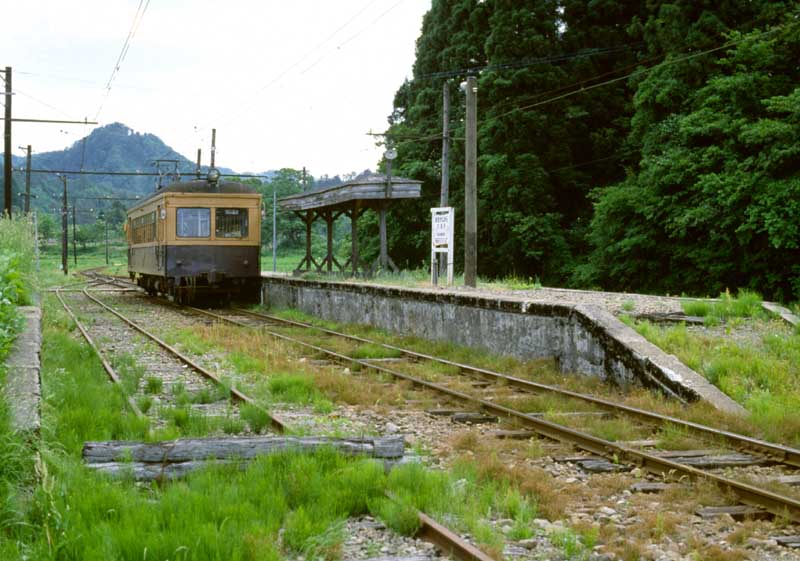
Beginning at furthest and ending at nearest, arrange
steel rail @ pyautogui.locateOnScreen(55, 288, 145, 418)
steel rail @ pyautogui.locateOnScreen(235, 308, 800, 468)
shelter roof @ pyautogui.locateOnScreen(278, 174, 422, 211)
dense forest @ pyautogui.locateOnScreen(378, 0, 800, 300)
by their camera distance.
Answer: dense forest @ pyautogui.locateOnScreen(378, 0, 800, 300)
shelter roof @ pyautogui.locateOnScreen(278, 174, 422, 211)
steel rail @ pyautogui.locateOnScreen(55, 288, 145, 418)
steel rail @ pyautogui.locateOnScreen(235, 308, 800, 468)

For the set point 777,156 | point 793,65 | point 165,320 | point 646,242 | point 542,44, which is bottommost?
point 165,320

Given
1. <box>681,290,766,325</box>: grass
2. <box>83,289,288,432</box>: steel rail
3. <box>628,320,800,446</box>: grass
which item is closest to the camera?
<box>83,289,288,432</box>: steel rail

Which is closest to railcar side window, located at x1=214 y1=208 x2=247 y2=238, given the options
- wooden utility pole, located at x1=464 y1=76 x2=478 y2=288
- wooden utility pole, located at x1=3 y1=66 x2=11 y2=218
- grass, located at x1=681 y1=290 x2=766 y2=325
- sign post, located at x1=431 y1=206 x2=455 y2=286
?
sign post, located at x1=431 y1=206 x2=455 y2=286

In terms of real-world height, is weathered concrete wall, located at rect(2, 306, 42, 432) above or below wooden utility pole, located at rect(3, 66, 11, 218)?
below

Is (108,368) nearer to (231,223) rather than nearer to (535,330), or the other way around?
(535,330)

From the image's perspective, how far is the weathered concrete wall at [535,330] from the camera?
29.1 feet

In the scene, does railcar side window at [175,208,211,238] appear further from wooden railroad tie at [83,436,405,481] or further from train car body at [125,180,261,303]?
wooden railroad tie at [83,436,405,481]

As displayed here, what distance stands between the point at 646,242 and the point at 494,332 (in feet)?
49.9

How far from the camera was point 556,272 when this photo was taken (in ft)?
102

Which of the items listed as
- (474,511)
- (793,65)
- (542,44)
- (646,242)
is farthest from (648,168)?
(474,511)

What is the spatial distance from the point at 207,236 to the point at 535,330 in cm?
1213

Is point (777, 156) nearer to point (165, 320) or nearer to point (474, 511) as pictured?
point (165, 320)

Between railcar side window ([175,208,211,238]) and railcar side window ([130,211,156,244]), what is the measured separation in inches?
89.5

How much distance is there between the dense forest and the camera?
22.7 metres
